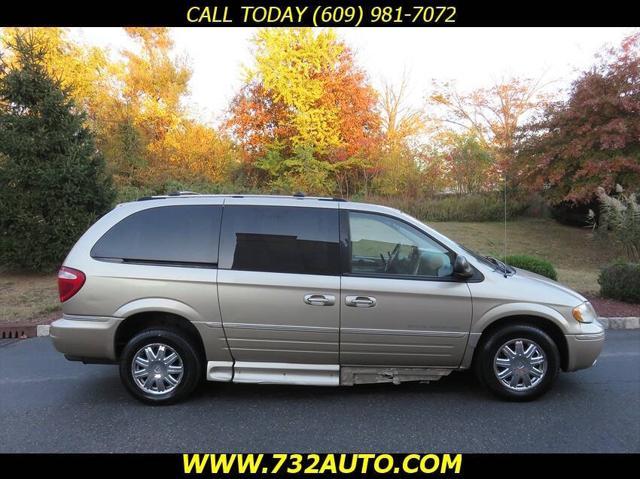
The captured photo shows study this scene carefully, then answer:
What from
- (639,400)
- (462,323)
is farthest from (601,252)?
(462,323)

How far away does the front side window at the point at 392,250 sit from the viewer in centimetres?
384

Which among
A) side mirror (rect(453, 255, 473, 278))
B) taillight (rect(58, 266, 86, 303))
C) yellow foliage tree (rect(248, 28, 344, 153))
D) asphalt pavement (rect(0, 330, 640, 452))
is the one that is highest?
yellow foliage tree (rect(248, 28, 344, 153))

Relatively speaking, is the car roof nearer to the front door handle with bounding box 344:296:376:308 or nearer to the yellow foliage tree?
the front door handle with bounding box 344:296:376:308

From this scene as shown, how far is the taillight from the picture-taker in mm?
3736

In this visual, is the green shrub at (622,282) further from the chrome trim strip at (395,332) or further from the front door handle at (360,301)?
the front door handle at (360,301)

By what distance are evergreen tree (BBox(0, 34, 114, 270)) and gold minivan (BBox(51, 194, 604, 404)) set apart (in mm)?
6613

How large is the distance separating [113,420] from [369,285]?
7.84 ft

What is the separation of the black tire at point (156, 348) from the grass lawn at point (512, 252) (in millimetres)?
3750

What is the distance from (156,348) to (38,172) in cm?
750

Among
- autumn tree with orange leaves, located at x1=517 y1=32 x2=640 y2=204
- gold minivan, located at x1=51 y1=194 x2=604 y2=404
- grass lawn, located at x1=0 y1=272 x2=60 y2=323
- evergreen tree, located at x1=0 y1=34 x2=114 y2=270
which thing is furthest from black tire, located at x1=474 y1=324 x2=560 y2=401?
autumn tree with orange leaves, located at x1=517 y1=32 x2=640 y2=204

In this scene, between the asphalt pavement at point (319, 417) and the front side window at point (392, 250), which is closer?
the asphalt pavement at point (319, 417)

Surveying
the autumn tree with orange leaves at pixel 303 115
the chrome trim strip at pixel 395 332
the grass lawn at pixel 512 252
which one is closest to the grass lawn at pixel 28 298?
the grass lawn at pixel 512 252

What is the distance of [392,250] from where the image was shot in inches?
156

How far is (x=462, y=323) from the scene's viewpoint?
3734 millimetres
